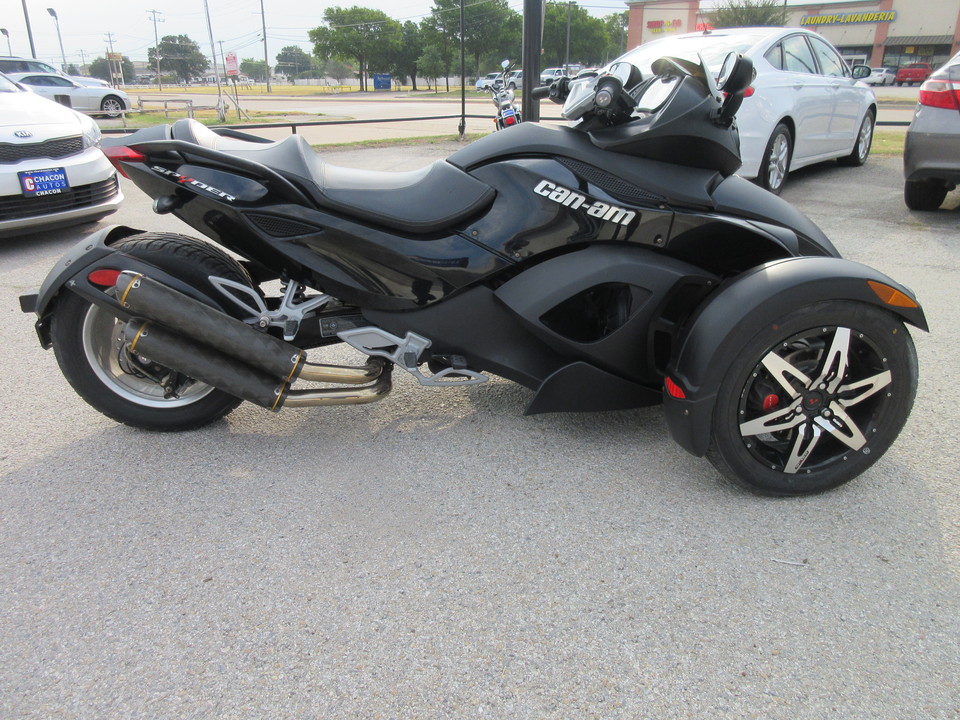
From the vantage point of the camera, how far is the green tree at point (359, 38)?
70875 mm

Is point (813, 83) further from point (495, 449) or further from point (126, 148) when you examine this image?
point (126, 148)

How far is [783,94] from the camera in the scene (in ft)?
22.2

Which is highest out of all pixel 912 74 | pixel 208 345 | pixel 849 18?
pixel 849 18

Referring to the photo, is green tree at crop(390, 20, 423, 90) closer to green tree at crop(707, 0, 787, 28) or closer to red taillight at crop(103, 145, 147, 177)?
green tree at crop(707, 0, 787, 28)

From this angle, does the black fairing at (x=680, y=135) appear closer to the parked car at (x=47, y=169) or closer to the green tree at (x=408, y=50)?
the parked car at (x=47, y=169)

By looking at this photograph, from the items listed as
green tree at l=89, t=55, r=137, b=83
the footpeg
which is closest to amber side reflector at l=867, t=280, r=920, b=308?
the footpeg

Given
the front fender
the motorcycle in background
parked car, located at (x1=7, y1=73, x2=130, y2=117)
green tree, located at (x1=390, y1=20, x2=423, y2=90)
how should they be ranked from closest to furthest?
1. the front fender
2. the motorcycle in background
3. parked car, located at (x1=7, y1=73, x2=130, y2=117)
4. green tree, located at (x1=390, y1=20, x2=423, y2=90)

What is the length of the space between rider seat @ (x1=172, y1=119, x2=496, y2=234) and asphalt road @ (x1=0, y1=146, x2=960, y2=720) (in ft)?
2.94

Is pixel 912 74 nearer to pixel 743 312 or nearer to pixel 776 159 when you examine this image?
pixel 776 159

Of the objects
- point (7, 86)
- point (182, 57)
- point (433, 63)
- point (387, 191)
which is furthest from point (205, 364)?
point (182, 57)

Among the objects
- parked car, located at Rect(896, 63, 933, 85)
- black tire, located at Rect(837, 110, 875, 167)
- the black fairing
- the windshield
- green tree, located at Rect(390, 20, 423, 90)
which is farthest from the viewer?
green tree, located at Rect(390, 20, 423, 90)

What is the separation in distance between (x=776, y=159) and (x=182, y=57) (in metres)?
106

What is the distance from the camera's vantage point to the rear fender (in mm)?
2467

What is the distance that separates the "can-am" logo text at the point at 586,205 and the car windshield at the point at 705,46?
14.9ft
